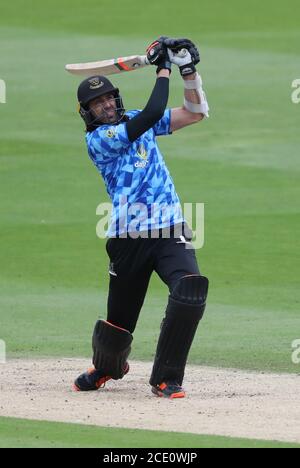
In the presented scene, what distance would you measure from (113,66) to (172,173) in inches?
350

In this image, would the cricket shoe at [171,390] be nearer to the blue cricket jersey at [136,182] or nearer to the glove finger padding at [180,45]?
the blue cricket jersey at [136,182]

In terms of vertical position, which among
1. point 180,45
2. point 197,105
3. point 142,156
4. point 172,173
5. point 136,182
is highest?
point 172,173

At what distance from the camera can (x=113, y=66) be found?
8.84m

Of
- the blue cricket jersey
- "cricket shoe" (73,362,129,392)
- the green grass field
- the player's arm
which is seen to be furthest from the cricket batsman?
the green grass field

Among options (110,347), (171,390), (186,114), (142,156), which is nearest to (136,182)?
(142,156)

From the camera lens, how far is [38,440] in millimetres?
6973

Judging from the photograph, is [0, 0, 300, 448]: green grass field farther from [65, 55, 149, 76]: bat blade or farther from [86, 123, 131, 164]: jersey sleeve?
[65, 55, 149, 76]: bat blade

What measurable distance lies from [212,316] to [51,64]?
42.0 feet

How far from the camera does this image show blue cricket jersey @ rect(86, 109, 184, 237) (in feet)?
27.4

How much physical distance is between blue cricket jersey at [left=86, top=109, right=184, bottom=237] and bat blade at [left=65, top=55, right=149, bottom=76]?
0.52 m

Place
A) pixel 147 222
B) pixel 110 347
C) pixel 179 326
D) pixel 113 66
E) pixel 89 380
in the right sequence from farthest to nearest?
pixel 113 66
pixel 89 380
pixel 110 347
pixel 147 222
pixel 179 326

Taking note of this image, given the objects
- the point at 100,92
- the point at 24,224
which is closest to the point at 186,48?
the point at 100,92

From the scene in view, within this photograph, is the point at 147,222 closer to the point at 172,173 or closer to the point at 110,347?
the point at 110,347

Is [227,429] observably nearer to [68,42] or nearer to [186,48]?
[186,48]
